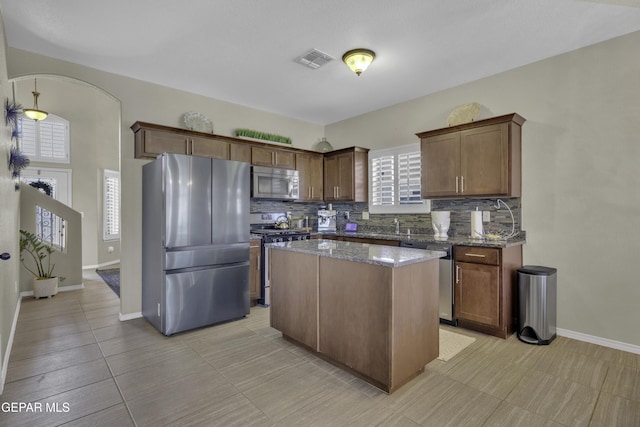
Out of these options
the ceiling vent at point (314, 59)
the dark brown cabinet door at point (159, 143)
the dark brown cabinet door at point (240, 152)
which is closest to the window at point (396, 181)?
the ceiling vent at point (314, 59)

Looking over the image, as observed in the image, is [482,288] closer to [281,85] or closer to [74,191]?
[281,85]

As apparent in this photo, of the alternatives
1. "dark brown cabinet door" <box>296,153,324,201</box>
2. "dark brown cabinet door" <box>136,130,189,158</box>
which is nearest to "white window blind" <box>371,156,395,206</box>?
"dark brown cabinet door" <box>296,153,324,201</box>

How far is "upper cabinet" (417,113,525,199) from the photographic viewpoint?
3.37m

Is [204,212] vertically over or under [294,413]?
over

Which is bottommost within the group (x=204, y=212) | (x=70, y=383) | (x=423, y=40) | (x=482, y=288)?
(x=70, y=383)

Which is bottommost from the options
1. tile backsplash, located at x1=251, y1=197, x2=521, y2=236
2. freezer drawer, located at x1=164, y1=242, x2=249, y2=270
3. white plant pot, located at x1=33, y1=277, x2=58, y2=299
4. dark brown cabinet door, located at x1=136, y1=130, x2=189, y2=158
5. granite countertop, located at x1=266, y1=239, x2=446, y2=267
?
white plant pot, located at x1=33, y1=277, x2=58, y2=299

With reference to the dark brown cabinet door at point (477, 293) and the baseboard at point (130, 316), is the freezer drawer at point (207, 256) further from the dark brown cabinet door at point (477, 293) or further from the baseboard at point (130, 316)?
the dark brown cabinet door at point (477, 293)

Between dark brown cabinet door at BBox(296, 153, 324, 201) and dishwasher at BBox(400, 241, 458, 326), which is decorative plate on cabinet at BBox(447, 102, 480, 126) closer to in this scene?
dishwasher at BBox(400, 241, 458, 326)

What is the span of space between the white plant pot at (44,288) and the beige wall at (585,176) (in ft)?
21.5

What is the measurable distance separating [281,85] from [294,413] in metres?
3.63

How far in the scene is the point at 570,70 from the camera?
3.22 m

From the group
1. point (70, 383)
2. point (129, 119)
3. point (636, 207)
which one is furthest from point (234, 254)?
point (636, 207)

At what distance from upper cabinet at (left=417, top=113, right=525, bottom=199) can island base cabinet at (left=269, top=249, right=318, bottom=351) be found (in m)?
2.08

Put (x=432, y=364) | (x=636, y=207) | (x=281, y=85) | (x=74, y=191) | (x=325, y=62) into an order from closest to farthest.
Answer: (x=432, y=364) → (x=636, y=207) → (x=325, y=62) → (x=281, y=85) → (x=74, y=191)
